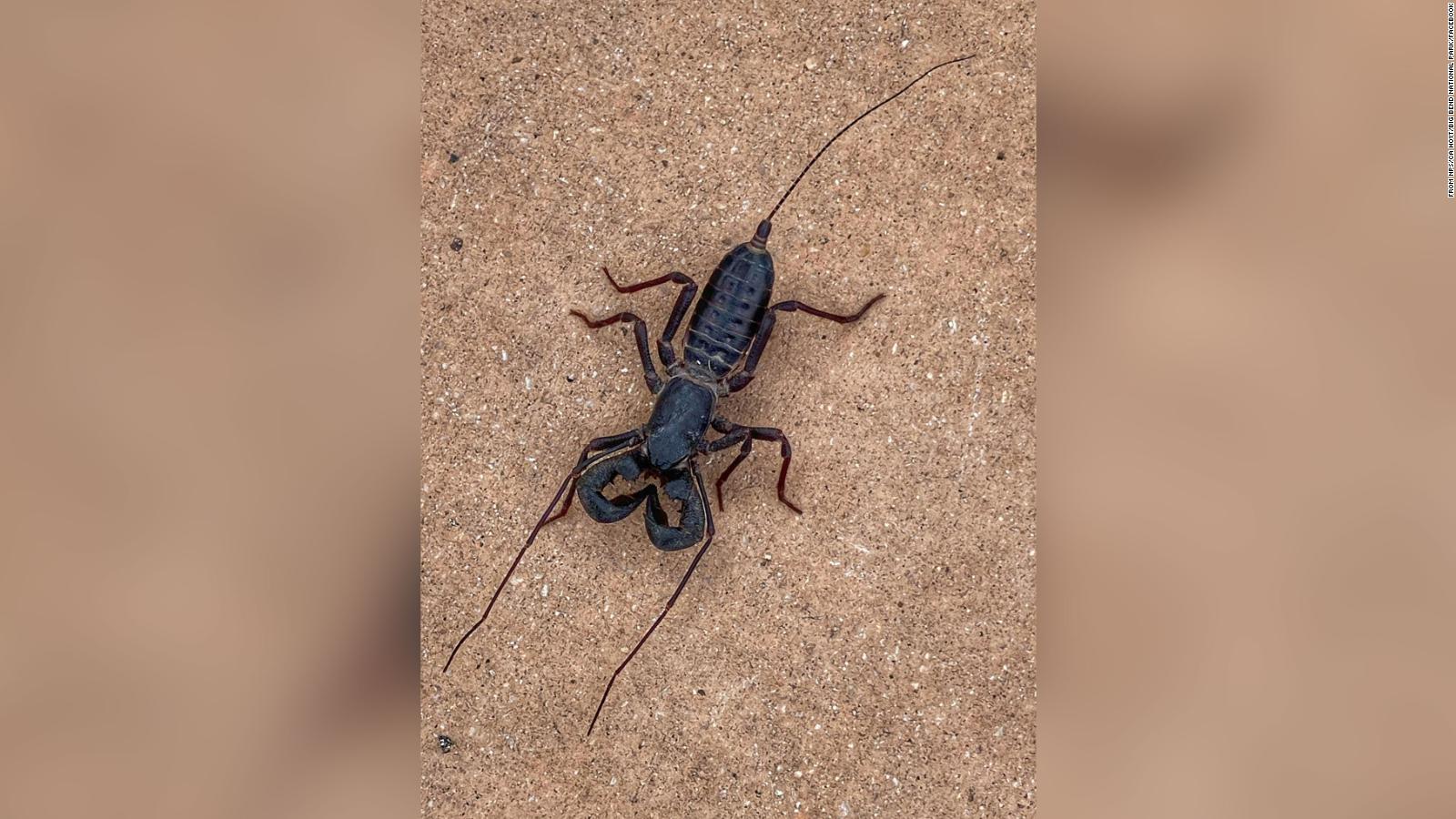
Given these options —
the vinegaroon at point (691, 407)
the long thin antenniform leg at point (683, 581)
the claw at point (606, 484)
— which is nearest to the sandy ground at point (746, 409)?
the long thin antenniform leg at point (683, 581)

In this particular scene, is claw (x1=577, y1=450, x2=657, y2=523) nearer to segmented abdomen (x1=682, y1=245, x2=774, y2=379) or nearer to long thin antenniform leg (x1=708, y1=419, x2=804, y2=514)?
long thin antenniform leg (x1=708, y1=419, x2=804, y2=514)

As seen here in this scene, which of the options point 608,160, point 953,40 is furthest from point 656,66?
point 953,40

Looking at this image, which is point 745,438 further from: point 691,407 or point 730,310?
point 730,310

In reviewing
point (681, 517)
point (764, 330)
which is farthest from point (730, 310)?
point (681, 517)

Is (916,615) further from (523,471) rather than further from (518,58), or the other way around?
(518,58)

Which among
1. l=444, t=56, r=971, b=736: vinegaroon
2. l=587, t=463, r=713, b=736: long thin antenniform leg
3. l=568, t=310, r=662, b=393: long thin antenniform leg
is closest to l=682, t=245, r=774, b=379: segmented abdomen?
l=444, t=56, r=971, b=736: vinegaroon

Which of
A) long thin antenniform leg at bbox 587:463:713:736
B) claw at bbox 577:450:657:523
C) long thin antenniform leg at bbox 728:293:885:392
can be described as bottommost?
long thin antenniform leg at bbox 587:463:713:736
